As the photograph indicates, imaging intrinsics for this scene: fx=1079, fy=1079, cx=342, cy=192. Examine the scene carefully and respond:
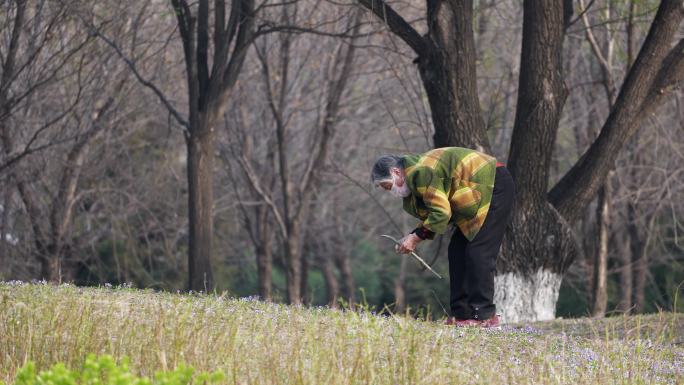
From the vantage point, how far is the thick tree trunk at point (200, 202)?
12.3 metres

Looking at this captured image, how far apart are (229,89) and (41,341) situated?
628cm

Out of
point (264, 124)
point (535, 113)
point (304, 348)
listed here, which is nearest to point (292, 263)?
point (264, 124)

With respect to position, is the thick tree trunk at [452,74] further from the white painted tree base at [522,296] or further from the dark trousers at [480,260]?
the dark trousers at [480,260]

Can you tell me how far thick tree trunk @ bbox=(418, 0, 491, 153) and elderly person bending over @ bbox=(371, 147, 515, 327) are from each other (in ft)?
8.57

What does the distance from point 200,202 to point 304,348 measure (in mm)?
6342

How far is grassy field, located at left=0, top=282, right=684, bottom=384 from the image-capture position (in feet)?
19.4

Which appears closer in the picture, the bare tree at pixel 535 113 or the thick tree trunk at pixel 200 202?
the bare tree at pixel 535 113

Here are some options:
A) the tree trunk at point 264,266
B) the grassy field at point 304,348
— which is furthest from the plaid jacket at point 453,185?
the tree trunk at point 264,266

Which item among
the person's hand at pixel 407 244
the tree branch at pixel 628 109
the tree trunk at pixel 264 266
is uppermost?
the tree branch at pixel 628 109

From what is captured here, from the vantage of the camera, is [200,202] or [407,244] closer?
[407,244]

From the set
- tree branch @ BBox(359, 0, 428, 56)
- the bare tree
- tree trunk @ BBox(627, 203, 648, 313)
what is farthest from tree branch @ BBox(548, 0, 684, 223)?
tree trunk @ BBox(627, 203, 648, 313)

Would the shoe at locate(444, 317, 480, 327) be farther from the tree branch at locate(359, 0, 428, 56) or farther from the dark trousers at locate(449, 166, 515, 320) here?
the tree branch at locate(359, 0, 428, 56)

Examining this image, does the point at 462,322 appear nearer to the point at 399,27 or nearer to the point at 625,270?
the point at 399,27

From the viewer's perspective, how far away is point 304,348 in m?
6.38
